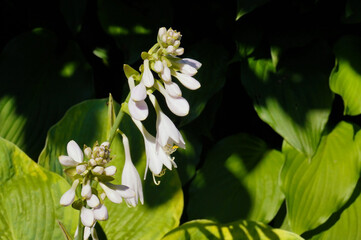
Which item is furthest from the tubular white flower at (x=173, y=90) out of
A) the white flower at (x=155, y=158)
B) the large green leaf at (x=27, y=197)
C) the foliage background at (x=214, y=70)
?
the foliage background at (x=214, y=70)

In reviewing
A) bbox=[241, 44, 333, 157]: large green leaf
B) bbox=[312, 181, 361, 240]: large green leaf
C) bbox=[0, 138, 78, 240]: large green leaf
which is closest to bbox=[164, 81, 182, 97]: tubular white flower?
bbox=[0, 138, 78, 240]: large green leaf

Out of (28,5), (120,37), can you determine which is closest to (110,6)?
(120,37)

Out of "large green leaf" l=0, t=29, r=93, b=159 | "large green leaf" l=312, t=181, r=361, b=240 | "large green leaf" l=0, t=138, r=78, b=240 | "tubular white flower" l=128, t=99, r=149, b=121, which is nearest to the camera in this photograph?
"tubular white flower" l=128, t=99, r=149, b=121

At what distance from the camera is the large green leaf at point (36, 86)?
182 centimetres

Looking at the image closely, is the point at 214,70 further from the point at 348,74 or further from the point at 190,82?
the point at 190,82

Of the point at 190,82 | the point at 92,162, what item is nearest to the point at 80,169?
the point at 92,162

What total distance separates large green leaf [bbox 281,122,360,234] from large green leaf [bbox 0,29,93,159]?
828mm

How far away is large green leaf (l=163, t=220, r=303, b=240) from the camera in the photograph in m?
1.50

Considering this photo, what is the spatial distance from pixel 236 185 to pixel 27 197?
0.87m

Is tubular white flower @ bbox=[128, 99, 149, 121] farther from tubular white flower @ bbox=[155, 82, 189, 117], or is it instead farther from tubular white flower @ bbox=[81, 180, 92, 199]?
tubular white flower @ bbox=[81, 180, 92, 199]

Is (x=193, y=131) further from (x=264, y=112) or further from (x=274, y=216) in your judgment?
(x=274, y=216)

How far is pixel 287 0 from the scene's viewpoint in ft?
6.69

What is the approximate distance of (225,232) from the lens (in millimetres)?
1501

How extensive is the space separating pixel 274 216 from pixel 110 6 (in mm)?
1045
